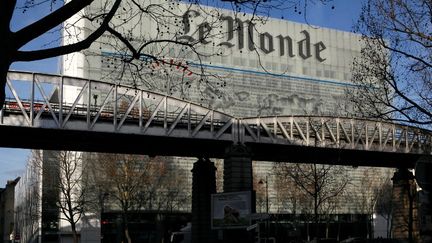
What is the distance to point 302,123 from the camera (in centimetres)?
6309

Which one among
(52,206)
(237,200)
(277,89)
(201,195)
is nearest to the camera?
(237,200)

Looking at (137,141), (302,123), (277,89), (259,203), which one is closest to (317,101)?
(277,89)

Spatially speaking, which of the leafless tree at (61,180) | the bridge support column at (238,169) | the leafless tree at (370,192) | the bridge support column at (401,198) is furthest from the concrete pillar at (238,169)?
the leafless tree at (370,192)

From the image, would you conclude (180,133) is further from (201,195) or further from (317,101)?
(317,101)

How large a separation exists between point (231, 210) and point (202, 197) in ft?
81.4

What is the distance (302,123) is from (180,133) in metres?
16.0

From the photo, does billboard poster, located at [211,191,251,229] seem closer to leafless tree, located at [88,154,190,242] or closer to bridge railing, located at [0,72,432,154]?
bridge railing, located at [0,72,432,154]

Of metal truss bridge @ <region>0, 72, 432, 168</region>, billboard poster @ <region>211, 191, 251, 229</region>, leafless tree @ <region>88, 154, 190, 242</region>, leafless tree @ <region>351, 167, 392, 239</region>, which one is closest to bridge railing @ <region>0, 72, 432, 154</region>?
metal truss bridge @ <region>0, 72, 432, 168</region>

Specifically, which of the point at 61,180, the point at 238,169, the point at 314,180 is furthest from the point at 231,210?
the point at 61,180

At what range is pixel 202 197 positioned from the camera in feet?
187

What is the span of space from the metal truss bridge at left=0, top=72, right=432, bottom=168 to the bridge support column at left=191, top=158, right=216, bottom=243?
6.88 feet

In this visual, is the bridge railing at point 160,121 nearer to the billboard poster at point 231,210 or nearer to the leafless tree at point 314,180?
the leafless tree at point 314,180

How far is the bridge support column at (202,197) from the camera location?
186 ft

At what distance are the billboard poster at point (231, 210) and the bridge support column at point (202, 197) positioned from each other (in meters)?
23.3
